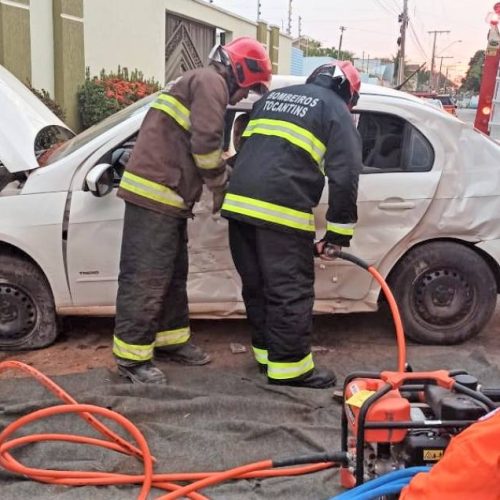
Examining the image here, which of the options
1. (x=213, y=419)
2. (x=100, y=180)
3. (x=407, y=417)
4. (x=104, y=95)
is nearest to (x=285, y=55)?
(x=104, y=95)

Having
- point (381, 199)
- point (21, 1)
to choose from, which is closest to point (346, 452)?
point (381, 199)

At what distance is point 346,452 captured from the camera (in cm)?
266

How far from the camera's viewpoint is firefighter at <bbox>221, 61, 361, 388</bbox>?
363cm

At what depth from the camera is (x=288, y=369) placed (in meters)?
3.83

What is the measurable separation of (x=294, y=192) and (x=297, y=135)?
30 cm

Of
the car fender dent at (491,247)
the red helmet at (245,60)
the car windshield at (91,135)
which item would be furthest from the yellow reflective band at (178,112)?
the car fender dent at (491,247)

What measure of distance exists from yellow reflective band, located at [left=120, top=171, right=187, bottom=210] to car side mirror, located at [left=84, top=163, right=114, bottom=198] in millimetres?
264

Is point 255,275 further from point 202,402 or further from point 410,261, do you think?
point 410,261

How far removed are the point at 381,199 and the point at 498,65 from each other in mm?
5375

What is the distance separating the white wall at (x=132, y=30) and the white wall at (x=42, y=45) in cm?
140

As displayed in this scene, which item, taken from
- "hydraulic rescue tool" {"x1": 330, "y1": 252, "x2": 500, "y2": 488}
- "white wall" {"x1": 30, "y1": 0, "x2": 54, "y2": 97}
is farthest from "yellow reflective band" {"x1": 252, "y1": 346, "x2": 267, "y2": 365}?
"white wall" {"x1": 30, "y1": 0, "x2": 54, "y2": 97}

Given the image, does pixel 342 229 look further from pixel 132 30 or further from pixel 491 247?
pixel 132 30

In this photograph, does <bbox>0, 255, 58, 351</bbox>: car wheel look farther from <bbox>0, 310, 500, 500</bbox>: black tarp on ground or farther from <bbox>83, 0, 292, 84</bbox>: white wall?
<bbox>83, 0, 292, 84</bbox>: white wall

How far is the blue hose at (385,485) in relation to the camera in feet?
7.38
